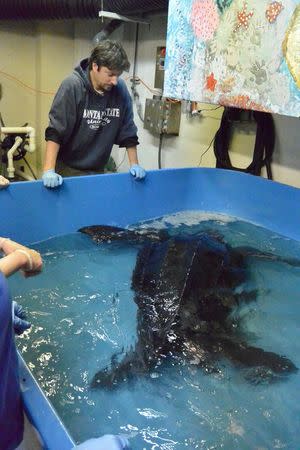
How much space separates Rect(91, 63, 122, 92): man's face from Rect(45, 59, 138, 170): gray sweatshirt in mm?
44

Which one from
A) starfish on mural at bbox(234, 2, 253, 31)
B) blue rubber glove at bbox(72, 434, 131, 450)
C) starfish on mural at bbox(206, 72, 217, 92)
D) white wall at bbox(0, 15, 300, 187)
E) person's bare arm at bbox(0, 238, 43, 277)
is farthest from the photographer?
white wall at bbox(0, 15, 300, 187)

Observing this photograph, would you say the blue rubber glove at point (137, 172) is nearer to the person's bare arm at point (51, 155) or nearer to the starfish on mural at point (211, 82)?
the person's bare arm at point (51, 155)

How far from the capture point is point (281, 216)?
7.95 ft

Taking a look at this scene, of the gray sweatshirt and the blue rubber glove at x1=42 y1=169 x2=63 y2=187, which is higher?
the gray sweatshirt

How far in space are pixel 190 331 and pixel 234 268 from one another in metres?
0.61

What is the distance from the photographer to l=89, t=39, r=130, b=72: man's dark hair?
2027 mm

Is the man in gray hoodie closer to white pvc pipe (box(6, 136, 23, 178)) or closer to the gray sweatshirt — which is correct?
the gray sweatshirt

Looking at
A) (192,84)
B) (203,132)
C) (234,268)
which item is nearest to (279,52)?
(192,84)

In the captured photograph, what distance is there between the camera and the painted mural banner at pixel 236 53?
5.49 feet

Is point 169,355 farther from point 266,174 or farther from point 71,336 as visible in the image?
point 266,174

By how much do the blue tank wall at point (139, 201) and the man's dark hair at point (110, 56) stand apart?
1.99 feet

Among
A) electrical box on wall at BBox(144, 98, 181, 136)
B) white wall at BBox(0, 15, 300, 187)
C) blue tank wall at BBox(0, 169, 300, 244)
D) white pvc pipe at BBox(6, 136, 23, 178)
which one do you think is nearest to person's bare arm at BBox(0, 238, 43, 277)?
blue tank wall at BBox(0, 169, 300, 244)

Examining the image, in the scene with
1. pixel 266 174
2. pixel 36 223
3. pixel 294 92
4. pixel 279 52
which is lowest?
pixel 36 223

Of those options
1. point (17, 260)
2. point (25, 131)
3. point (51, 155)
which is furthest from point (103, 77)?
point (25, 131)
